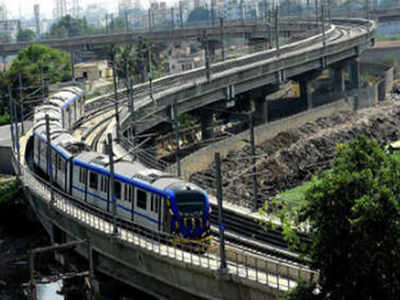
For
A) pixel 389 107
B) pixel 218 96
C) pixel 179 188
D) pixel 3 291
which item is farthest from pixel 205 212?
pixel 389 107

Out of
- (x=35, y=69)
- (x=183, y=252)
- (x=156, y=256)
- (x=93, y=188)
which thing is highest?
(x=35, y=69)

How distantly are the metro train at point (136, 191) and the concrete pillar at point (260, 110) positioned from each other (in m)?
39.2

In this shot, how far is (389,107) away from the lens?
85375mm

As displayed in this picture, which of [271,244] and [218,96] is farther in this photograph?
[218,96]

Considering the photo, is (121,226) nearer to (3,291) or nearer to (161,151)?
(3,291)

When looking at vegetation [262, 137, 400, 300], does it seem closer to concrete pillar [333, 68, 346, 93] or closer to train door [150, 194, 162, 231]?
train door [150, 194, 162, 231]

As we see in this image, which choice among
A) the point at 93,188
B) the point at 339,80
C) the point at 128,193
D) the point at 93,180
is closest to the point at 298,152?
the point at 93,188

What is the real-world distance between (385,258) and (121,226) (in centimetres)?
1663

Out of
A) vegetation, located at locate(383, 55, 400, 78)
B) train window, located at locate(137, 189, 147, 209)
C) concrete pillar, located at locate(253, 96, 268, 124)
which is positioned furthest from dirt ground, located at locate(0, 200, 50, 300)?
vegetation, located at locate(383, 55, 400, 78)

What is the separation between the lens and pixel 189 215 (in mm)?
A: 31656

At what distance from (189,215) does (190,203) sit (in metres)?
0.45

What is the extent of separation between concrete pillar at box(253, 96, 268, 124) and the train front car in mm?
51300

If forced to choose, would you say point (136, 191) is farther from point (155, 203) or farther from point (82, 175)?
point (82, 175)

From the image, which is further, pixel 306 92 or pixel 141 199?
pixel 306 92
